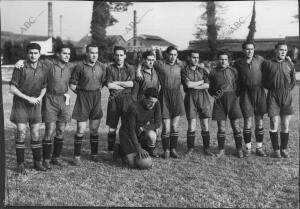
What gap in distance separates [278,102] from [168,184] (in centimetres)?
230

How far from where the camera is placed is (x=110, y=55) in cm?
577

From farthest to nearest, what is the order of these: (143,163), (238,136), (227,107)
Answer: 1. (238,136)
2. (227,107)
3. (143,163)

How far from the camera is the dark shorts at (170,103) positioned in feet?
19.0

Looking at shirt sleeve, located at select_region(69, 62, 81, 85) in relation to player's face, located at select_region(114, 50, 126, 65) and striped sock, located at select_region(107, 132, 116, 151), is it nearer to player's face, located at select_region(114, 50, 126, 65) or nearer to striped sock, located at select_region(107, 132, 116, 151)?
player's face, located at select_region(114, 50, 126, 65)

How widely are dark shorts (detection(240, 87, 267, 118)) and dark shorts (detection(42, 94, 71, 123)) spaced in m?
2.73

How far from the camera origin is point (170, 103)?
584 centimetres

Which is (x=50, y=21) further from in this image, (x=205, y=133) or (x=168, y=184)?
(x=205, y=133)

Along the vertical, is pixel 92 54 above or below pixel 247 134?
above

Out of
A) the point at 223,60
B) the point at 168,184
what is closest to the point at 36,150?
the point at 168,184

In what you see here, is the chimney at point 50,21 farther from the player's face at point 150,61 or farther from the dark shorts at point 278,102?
the dark shorts at point 278,102

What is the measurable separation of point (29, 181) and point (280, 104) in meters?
3.80

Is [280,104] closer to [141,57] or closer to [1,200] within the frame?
[141,57]

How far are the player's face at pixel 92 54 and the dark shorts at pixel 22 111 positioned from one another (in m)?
0.98

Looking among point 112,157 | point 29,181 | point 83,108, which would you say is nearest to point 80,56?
point 83,108
